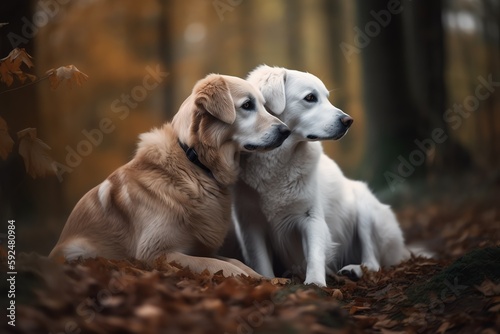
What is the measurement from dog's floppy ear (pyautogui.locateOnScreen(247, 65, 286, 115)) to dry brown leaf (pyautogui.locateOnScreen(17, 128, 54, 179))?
1843 mm

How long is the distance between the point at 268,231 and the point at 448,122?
590 cm

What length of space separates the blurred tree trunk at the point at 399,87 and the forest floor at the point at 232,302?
4.63 m

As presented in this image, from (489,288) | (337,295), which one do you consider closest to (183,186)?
(337,295)

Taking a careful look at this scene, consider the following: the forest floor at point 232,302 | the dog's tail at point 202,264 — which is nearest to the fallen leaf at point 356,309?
the forest floor at point 232,302

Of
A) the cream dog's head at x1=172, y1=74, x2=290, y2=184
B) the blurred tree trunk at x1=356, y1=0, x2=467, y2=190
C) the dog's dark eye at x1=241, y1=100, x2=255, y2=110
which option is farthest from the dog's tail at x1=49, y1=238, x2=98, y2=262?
the blurred tree trunk at x1=356, y1=0, x2=467, y2=190

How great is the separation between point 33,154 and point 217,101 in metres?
1.33

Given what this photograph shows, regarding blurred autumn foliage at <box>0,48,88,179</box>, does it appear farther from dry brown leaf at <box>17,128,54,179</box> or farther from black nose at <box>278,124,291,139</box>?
black nose at <box>278,124,291,139</box>

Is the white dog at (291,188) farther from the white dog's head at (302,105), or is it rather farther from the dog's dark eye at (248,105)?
the dog's dark eye at (248,105)

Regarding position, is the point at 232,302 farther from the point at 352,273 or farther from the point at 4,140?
the point at 352,273

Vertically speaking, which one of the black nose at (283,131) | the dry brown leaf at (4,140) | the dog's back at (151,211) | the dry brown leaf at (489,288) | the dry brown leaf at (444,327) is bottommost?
the dry brown leaf at (444,327)

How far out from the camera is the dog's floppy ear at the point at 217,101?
3.94 meters

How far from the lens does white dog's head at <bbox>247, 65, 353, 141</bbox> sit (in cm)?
440

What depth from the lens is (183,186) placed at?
158 inches

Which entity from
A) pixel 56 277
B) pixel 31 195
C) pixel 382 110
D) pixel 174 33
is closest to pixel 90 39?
pixel 174 33
